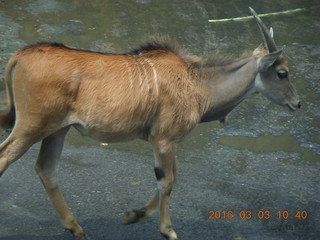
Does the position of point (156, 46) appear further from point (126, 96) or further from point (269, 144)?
point (269, 144)

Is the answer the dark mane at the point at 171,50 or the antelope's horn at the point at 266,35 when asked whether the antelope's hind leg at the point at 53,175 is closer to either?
the dark mane at the point at 171,50

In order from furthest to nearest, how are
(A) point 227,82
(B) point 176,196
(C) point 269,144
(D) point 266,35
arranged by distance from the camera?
(C) point 269,144 → (B) point 176,196 → (A) point 227,82 → (D) point 266,35

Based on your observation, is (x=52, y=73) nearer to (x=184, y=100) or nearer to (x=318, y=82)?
(x=184, y=100)

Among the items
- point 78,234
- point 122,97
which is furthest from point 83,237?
point 122,97

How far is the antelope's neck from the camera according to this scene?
20.3 feet

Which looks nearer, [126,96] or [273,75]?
[126,96]

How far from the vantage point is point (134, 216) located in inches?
240

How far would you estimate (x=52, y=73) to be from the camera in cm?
540

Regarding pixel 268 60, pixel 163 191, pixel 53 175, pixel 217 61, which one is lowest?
pixel 163 191

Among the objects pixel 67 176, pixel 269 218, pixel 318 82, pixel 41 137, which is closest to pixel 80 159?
pixel 67 176

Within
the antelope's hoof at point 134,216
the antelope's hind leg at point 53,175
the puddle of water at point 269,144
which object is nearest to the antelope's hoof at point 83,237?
the antelope's hind leg at point 53,175

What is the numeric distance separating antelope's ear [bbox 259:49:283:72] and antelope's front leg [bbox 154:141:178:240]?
49.4 inches

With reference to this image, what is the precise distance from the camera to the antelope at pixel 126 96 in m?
5.41
